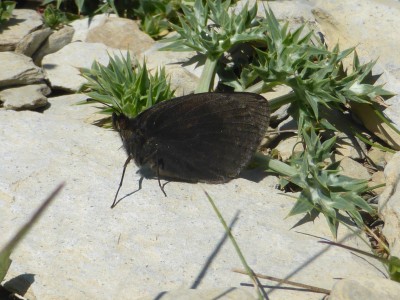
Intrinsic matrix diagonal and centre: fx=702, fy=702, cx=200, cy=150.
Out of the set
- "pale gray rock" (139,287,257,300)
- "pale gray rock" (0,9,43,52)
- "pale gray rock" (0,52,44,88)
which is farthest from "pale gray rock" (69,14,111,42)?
"pale gray rock" (139,287,257,300)

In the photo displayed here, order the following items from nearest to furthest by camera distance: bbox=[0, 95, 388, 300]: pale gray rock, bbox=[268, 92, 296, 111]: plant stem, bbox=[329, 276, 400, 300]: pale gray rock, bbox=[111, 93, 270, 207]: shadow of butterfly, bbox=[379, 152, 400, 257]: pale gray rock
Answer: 1. bbox=[329, 276, 400, 300]: pale gray rock
2. bbox=[0, 95, 388, 300]: pale gray rock
3. bbox=[379, 152, 400, 257]: pale gray rock
4. bbox=[111, 93, 270, 207]: shadow of butterfly
5. bbox=[268, 92, 296, 111]: plant stem

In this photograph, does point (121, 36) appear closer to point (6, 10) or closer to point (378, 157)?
point (6, 10)

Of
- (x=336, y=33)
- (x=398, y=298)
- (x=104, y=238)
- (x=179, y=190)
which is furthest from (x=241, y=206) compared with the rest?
(x=336, y=33)

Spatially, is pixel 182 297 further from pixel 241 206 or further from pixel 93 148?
pixel 93 148

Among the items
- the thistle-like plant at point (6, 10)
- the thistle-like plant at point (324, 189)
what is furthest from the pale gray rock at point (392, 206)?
the thistle-like plant at point (6, 10)

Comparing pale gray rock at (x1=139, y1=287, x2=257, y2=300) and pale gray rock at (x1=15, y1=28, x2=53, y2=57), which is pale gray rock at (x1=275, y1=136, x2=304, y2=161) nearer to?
pale gray rock at (x1=139, y1=287, x2=257, y2=300)

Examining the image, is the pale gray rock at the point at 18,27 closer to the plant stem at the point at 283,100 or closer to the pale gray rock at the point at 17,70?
the pale gray rock at the point at 17,70
